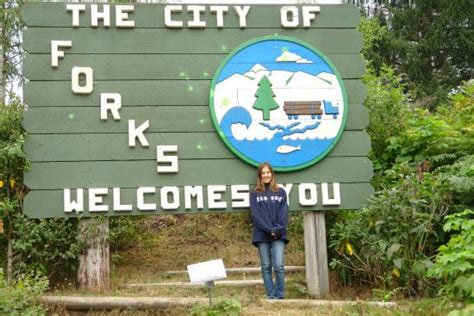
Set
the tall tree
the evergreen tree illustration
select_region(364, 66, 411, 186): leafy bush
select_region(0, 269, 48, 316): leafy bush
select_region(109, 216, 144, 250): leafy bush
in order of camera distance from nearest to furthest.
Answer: select_region(0, 269, 48, 316): leafy bush < the evergreen tree illustration < select_region(109, 216, 144, 250): leafy bush < select_region(364, 66, 411, 186): leafy bush < the tall tree

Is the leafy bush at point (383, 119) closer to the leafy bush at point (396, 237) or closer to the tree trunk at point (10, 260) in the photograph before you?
the leafy bush at point (396, 237)

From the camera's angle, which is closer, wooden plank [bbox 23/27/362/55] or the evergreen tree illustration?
wooden plank [bbox 23/27/362/55]

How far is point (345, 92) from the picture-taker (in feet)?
23.0

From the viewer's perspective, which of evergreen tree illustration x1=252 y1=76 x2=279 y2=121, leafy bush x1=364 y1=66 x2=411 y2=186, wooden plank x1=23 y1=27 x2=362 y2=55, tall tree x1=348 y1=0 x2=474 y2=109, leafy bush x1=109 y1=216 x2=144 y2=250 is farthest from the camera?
tall tree x1=348 y1=0 x2=474 y2=109

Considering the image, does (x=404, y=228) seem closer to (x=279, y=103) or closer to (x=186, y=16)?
(x=279, y=103)

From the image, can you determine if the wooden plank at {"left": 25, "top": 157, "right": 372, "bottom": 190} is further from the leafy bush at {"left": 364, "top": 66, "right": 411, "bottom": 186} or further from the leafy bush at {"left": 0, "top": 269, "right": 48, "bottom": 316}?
the leafy bush at {"left": 364, "top": 66, "right": 411, "bottom": 186}

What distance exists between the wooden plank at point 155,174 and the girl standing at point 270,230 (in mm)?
393

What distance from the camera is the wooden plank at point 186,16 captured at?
22.0 feet

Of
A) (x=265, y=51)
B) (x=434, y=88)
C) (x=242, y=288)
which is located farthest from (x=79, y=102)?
(x=434, y=88)

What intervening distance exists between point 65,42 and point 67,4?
0.46 metres

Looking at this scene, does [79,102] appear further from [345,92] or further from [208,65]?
[345,92]

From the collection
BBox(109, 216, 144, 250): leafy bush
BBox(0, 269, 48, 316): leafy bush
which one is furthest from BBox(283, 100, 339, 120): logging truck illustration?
BBox(0, 269, 48, 316): leafy bush

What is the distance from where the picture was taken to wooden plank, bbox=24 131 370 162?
21.2 feet

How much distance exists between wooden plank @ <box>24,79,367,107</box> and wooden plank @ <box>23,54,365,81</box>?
0.06 meters
